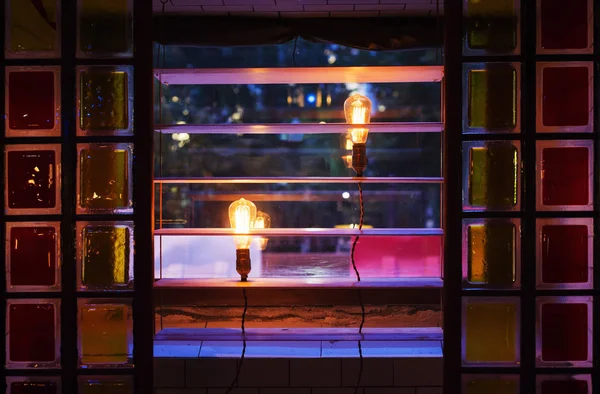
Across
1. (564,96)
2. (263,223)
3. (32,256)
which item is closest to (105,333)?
(32,256)

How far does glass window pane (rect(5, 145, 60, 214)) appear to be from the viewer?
2.19 m

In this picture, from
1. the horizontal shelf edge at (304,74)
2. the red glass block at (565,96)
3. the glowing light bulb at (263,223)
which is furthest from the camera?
the glowing light bulb at (263,223)

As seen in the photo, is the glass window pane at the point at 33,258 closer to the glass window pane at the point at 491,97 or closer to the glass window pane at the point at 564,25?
the glass window pane at the point at 491,97

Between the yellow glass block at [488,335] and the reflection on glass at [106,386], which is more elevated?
the yellow glass block at [488,335]

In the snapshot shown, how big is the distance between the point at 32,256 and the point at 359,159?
1447 millimetres

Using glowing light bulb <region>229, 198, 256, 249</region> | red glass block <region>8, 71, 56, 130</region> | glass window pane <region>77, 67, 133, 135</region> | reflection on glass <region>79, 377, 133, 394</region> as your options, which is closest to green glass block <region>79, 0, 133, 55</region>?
glass window pane <region>77, 67, 133, 135</region>

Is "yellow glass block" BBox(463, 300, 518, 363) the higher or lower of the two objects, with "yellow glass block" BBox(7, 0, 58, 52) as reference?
lower

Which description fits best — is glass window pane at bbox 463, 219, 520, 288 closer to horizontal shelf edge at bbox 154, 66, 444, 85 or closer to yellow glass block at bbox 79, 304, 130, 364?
horizontal shelf edge at bbox 154, 66, 444, 85

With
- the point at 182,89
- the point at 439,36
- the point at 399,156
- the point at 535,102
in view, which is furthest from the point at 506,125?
the point at 182,89

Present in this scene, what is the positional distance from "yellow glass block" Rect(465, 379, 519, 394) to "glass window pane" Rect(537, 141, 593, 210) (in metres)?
0.68

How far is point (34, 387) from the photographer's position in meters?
2.21

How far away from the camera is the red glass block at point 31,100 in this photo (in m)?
2.18

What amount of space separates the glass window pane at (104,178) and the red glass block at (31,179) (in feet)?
0.37

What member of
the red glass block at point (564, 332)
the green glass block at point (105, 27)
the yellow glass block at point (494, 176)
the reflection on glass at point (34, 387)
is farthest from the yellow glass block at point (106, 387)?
the red glass block at point (564, 332)
